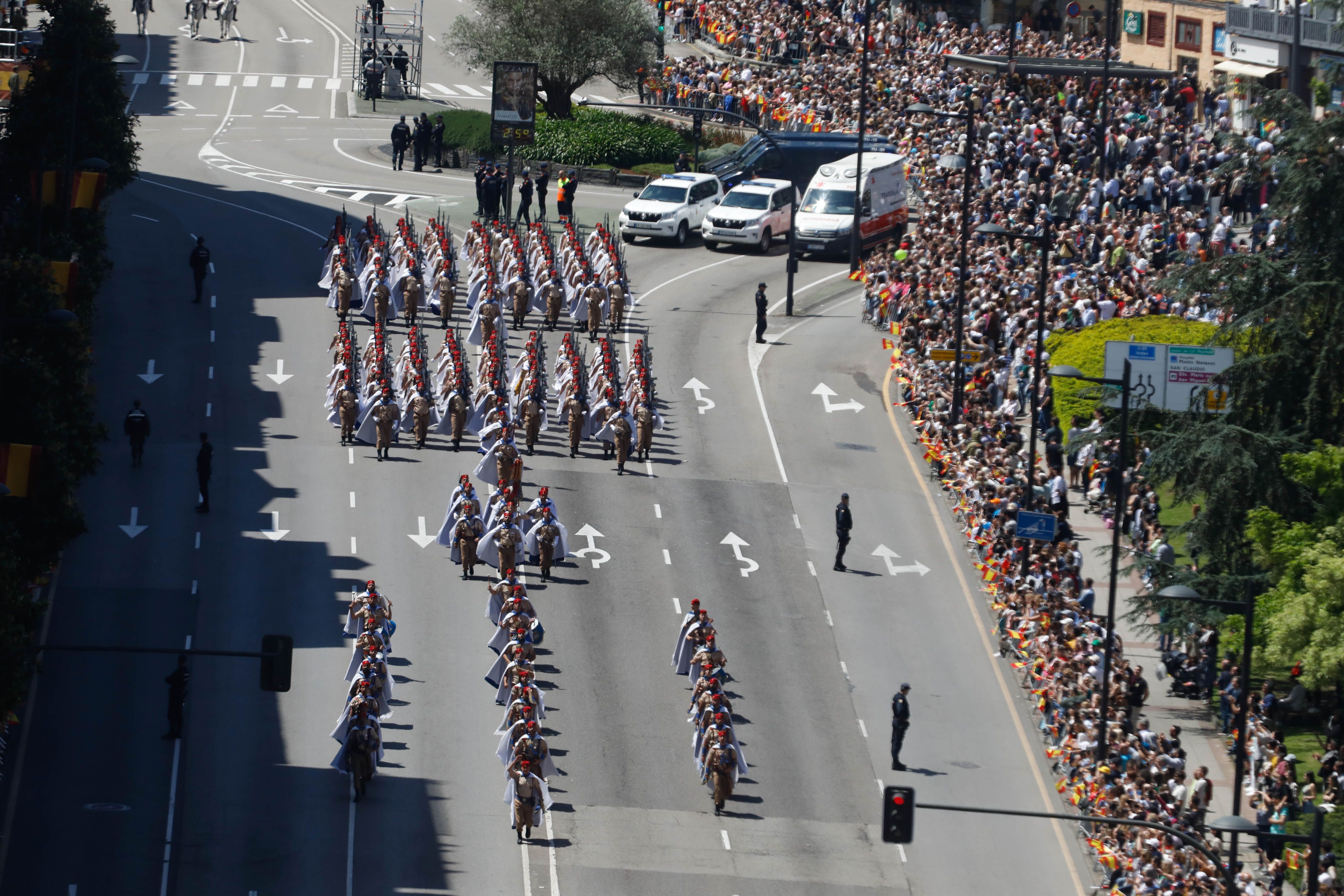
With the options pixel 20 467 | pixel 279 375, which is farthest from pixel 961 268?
pixel 20 467

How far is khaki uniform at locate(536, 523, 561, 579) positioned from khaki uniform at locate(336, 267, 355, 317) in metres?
13.0

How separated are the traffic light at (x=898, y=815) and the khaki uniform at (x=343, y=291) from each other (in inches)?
1049

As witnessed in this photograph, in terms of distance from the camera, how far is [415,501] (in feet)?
128

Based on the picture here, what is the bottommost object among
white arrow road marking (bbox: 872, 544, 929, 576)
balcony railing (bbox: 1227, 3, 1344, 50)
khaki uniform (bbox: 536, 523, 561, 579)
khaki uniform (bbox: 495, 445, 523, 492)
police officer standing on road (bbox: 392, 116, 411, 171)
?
white arrow road marking (bbox: 872, 544, 929, 576)

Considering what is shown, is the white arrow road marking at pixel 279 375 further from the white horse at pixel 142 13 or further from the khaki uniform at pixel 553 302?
the white horse at pixel 142 13

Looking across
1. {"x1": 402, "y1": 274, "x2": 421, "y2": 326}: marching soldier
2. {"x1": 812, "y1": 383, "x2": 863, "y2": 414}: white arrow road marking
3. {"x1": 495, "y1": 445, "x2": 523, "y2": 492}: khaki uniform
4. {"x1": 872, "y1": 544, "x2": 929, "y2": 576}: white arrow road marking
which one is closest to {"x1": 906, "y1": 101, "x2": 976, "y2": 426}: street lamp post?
{"x1": 812, "y1": 383, "x2": 863, "y2": 414}: white arrow road marking

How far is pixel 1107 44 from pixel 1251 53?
15.3 m

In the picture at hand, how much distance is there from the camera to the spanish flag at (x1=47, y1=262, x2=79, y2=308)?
110ft

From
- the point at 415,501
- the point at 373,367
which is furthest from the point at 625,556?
the point at 373,367

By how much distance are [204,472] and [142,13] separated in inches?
1993

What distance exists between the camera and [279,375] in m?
45.5

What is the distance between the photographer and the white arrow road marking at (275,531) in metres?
37.6

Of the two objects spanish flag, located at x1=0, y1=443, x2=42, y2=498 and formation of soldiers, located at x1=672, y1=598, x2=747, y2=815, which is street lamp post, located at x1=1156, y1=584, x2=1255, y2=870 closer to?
formation of soldiers, located at x1=672, y1=598, x2=747, y2=815

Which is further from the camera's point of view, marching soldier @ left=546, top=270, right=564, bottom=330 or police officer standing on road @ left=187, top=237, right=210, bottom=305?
police officer standing on road @ left=187, top=237, right=210, bottom=305
